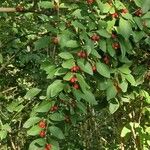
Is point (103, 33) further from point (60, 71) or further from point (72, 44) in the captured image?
point (60, 71)

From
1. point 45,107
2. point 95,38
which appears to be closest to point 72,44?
point 95,38

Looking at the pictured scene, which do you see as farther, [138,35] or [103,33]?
[138,35]

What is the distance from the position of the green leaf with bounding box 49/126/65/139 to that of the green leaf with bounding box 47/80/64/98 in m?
0.19

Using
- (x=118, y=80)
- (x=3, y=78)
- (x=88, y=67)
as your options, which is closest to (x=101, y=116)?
(x=3, y=78)

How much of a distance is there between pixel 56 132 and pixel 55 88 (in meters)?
0.25

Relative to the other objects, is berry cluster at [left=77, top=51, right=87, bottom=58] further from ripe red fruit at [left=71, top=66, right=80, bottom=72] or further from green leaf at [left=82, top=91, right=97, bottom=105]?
green leaf at [left=82, top=91, right=97, bottom=105]

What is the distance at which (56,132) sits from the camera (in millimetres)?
2125

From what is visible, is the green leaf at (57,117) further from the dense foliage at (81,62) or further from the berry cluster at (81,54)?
the berry cluster at (81,54)

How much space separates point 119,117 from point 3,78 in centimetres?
144

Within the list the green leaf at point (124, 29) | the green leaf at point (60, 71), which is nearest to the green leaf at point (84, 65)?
the green leaf at point (60, 71)

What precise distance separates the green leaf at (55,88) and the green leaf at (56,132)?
19cm

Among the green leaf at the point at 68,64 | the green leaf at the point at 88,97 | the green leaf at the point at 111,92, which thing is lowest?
the green leaf at the point at 111,92

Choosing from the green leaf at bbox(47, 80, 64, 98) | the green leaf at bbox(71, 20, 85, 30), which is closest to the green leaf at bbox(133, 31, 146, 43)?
the green leaf at bbox(71, 20, 85, 30)

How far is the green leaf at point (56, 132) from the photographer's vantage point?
212 cm
